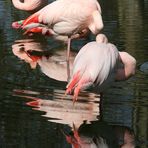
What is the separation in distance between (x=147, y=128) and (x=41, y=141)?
0.98 meters

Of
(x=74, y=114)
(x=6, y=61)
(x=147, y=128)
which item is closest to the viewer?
(x=147, y=128)

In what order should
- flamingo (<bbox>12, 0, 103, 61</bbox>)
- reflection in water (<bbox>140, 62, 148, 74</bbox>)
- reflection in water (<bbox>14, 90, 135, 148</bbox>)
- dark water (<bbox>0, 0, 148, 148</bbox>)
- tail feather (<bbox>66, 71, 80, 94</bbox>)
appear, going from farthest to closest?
1. flamingo (<bbox>12, 0, 103, 61</bbox>)
2. reflection in water (<bbox>140, 62, 148, 74</bbox>)
3. tail feather (<bbox>66, 71, 80, 94</bbox>)
4. dark water (<bbox>0, 0, 148, 148</bbox>)
5. reflection in water (<bbox>14, 90, 135, 148</bbox>)

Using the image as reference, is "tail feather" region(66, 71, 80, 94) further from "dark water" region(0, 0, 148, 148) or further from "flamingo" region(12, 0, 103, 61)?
"flamingo" region(12, 0, 103, 61)

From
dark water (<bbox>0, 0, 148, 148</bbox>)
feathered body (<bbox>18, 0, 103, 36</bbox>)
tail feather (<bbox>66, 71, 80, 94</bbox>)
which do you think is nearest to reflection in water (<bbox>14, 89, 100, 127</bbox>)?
dark water (<bbox>0, 0, 148, 148</bbox>)

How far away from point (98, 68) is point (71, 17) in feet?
9.65

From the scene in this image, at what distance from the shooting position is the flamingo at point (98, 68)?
17.5 feet

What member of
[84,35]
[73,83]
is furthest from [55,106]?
[84,35]

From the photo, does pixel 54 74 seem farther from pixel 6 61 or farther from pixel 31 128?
pixel 31 128

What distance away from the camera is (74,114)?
5.62 m

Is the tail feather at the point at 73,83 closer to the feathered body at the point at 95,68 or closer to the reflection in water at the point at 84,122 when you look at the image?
the feathered body at the point at 95,68

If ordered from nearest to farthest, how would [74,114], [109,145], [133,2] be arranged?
[109,145] < [74,114] < [133,2]

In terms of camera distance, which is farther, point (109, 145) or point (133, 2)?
point (133, 2)

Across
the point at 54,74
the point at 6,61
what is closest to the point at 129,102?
the point at 54,74

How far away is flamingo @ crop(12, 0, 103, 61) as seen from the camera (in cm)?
809
